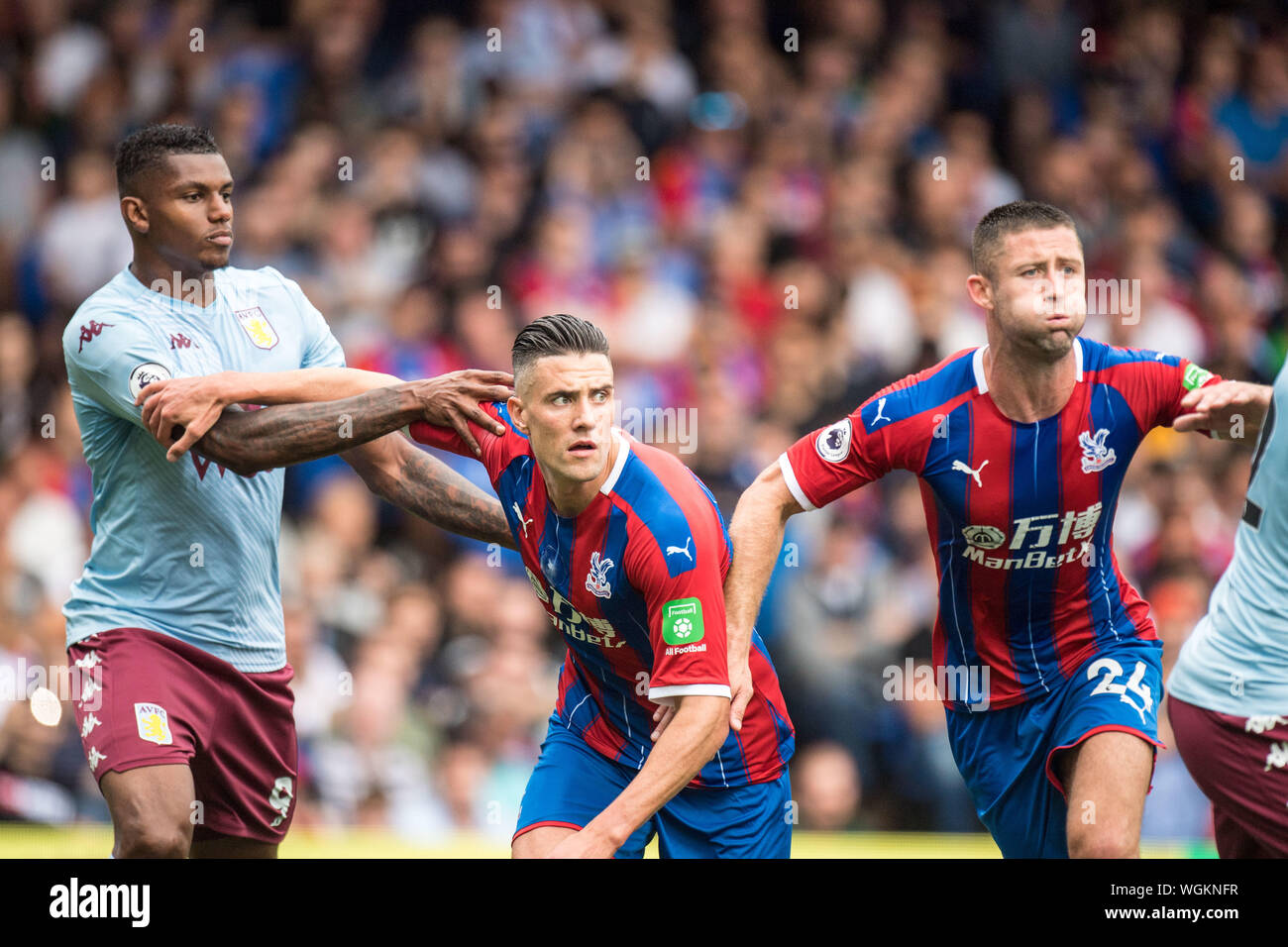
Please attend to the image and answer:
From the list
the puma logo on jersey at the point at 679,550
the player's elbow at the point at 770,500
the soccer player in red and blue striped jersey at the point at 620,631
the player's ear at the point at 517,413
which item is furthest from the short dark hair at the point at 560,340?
the player's elbow at the point at 770,500

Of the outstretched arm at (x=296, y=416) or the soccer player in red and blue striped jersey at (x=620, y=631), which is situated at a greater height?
the outstretched arm at (x=296, y=416)

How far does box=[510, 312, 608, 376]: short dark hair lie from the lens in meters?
4.71

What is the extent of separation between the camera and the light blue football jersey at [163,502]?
525 cm

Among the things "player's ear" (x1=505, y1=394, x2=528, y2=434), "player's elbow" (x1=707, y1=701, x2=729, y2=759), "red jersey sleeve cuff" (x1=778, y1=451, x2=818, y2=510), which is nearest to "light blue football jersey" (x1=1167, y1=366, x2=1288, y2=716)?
"red jersey sleeve cuff" (x1=778, y1=451, x2=818, y2=510)

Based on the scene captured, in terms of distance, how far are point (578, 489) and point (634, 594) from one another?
1.20 ft

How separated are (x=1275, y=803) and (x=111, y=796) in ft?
Result: 12.0

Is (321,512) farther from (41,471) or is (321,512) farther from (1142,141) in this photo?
(1142,141)

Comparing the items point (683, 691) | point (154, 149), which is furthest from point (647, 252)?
point (683, 691)

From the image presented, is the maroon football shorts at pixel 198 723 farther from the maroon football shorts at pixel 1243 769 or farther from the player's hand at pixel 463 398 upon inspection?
the maroon football shorts at pixel 1243 769

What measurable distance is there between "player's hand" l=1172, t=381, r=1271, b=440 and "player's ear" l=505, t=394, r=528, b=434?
6.80 feet

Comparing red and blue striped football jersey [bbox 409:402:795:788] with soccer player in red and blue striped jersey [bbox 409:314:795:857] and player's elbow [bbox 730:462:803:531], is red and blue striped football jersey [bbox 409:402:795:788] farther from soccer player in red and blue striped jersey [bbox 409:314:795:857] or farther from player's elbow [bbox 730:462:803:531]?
player's elbow [bbox 730:462:803:531]

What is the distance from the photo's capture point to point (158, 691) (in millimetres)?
5102

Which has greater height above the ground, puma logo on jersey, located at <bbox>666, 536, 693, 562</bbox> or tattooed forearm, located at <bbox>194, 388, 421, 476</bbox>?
tattooed forearm, located at <bbox>194, 388, 421, 476</bbox>
